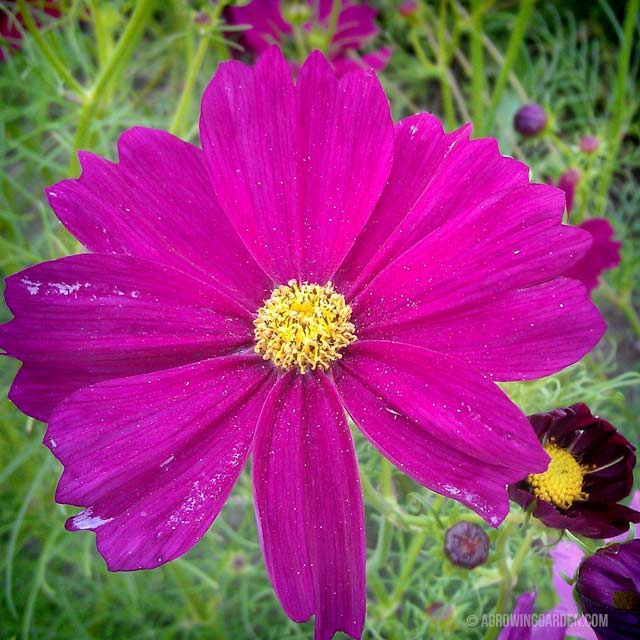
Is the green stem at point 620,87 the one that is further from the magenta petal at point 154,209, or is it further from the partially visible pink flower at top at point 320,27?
the magenta petal at point 154,209

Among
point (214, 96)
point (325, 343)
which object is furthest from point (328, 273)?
point (214, 96)

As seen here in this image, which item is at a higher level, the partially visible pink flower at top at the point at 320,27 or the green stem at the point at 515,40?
the green stem at the point at 515,40

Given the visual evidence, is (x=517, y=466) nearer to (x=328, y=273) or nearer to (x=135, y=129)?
(x=328, y=273)

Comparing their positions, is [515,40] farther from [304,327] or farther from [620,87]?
[304,327]

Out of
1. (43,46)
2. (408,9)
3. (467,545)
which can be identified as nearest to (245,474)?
(467,545)

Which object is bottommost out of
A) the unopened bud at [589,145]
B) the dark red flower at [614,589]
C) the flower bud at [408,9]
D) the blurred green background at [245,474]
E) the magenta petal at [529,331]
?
the blurred green background at [245,474]

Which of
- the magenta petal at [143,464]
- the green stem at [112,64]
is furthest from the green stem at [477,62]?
the magenta petal at [143,464]

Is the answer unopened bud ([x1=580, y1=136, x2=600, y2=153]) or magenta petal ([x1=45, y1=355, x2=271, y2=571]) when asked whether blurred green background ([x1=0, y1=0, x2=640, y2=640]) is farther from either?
magenta petal ([x1=45, y1=355, x2=271, y2=571])
